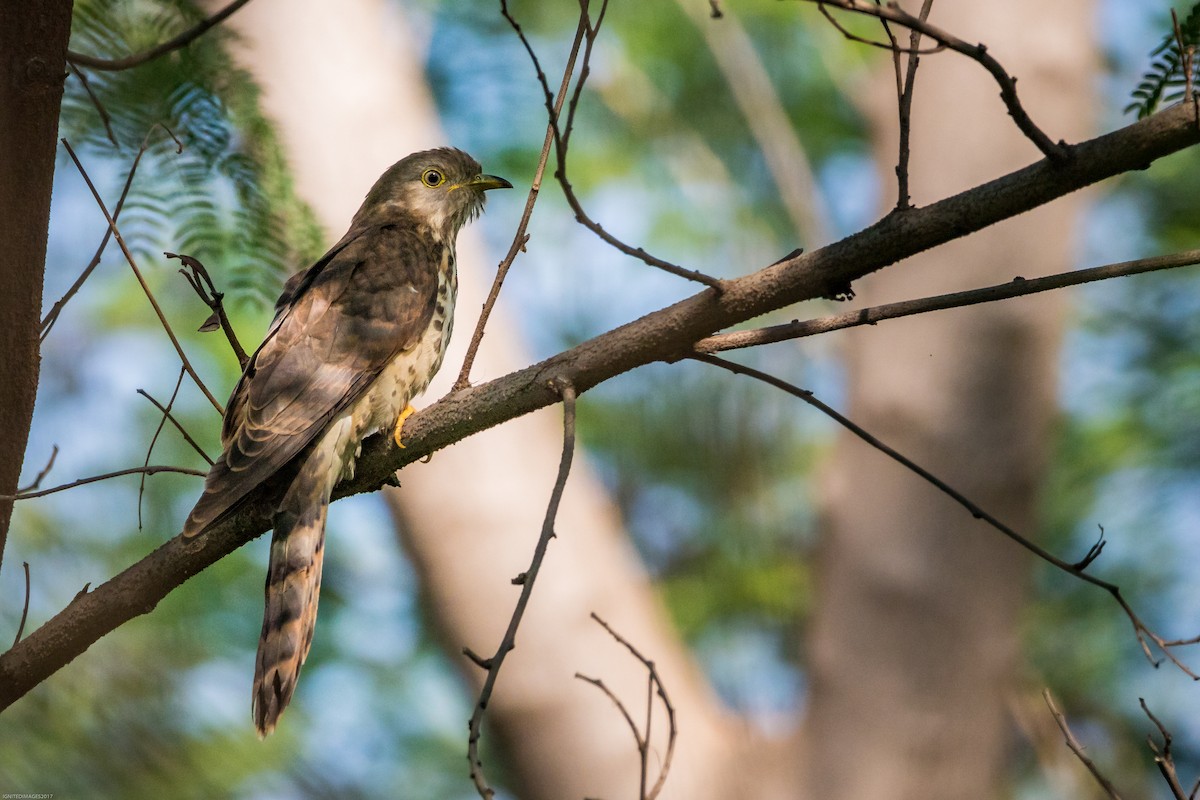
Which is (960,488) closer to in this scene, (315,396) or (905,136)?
(315,396)

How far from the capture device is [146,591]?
8.86 feet

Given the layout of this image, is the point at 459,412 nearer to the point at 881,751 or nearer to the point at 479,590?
the point at 479,590

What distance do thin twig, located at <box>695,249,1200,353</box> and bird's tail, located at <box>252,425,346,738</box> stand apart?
4.96ft

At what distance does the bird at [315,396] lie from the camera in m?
3.21

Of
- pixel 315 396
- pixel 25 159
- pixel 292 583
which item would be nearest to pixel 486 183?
pixel 315 396

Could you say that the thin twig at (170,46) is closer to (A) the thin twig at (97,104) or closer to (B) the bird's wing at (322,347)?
(A) the thin twig at (97,104)

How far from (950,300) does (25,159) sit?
6.23 ft

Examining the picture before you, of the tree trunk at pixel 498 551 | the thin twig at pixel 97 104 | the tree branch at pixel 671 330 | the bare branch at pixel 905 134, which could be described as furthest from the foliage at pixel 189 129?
the tree trunk at pixel 498 551

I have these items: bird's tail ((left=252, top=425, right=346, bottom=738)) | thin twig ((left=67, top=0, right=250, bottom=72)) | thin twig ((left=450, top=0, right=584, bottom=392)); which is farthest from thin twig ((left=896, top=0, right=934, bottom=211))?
bird's tail ((left=252, top=425, right=346, bottom=738))

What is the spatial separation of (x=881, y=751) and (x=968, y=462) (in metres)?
1.65

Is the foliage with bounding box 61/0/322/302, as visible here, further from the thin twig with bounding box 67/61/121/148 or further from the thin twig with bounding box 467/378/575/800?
the thin twig with bounding box 467/378/575/800

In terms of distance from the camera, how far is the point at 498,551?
21.1 ft

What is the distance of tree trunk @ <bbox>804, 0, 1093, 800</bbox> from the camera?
244 inches

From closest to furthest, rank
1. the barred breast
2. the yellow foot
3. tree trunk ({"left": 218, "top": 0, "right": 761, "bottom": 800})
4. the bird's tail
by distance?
the bird's tail → the yellow foot → the barred breast → tree trunk ({"left": 218, "top": 0, "right": 761, "bottom": 800})
